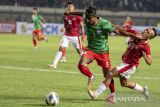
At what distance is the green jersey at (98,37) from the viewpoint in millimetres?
13680

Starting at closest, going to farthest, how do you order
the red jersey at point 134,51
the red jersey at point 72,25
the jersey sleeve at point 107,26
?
the red jersey at point 134,51 → the jersey sleeve at point 107,26 → the red jersey at point 72,25

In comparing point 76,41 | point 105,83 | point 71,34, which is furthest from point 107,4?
point 105,83

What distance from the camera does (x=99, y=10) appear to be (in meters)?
66.6

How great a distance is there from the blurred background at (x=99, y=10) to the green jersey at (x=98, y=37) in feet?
160

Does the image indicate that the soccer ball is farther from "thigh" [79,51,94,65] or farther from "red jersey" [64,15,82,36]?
"red jersey" [64,15,82,36]

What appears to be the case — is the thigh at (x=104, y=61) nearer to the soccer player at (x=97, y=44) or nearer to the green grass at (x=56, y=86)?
the soccer player at (x=97, y=44)

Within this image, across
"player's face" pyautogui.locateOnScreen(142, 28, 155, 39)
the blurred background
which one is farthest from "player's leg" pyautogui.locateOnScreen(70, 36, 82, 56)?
the blurred background

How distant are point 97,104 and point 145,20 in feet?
180

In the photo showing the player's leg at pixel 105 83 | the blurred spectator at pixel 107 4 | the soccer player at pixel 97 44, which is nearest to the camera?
the player's leg at pixel 105 83

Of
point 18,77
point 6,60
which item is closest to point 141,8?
point 6,60

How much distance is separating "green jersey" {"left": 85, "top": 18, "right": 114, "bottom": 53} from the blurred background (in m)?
48.8

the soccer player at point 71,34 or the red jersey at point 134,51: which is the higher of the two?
the red jersey at point 134,51

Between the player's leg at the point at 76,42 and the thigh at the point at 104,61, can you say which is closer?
the thigh at the point at 104,61

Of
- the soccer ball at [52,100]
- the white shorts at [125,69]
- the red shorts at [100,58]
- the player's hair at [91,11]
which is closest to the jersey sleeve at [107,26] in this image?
the player's hair at [91,11]
